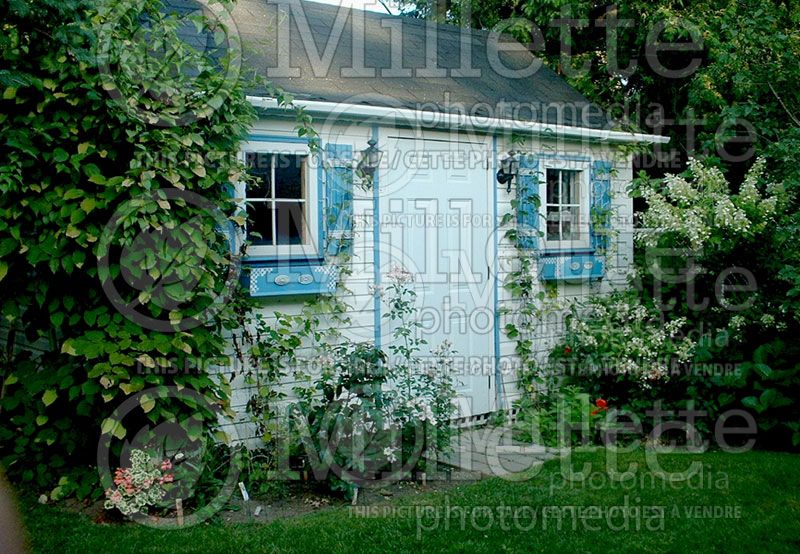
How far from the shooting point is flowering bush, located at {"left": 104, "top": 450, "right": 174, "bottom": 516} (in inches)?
181

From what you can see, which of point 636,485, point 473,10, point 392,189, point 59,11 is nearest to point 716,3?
point 473,10

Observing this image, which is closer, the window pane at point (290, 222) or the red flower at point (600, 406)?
the window pane at point (290, 222)

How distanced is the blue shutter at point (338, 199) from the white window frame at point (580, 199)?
2402 millimetres

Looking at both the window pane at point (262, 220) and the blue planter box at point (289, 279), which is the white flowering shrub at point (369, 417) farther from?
the window pane at point (262, 220)

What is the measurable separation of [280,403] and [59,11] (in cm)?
321

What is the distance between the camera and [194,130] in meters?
4.98

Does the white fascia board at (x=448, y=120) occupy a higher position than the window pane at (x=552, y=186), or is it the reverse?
the white fascia board at (x=448, y=120)

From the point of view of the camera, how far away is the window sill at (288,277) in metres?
5.79

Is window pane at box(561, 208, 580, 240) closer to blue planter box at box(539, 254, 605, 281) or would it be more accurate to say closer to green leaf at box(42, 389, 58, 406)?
blue planter box at box(539, 254, 605, 281)

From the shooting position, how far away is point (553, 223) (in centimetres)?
833

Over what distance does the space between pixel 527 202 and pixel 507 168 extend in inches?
16.8

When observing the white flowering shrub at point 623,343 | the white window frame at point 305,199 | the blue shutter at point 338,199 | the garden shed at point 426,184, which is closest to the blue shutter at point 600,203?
the garden shed at point 426,184

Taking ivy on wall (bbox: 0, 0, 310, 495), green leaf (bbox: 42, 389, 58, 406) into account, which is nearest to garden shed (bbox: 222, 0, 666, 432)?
ivy on wall (bbox: 0, 0, 310, 495)

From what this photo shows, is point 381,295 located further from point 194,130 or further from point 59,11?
point 59,11
